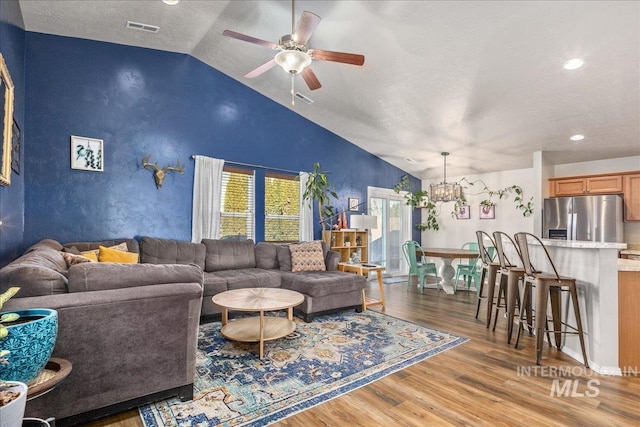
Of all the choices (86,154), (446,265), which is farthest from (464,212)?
(86,154)

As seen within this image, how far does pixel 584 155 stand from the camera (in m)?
5.40

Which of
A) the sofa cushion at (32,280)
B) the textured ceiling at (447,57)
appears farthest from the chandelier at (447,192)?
the sofa cushion at (32,280)

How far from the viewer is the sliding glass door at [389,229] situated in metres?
7.12

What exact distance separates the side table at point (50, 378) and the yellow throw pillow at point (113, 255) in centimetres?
206

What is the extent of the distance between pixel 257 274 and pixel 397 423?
109 inches

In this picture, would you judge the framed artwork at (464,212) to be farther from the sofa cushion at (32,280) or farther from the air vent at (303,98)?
the sofa cushion at (32,280)

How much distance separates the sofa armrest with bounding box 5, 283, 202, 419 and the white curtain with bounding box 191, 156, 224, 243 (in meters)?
2.79

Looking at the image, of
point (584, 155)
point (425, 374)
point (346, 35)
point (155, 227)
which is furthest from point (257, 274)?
point (584, 155)

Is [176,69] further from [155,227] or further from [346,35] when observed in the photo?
[346,35]

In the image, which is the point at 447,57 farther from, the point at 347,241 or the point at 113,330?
the point at 113,330

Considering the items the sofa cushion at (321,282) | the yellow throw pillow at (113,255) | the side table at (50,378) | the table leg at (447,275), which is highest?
the yellow throw pillow at (113,255)

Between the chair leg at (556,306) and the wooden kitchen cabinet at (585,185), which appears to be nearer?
the chair leg at (556,306)

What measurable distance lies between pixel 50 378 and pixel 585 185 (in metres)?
6.96

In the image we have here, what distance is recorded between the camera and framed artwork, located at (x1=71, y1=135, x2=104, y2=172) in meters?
3.93
